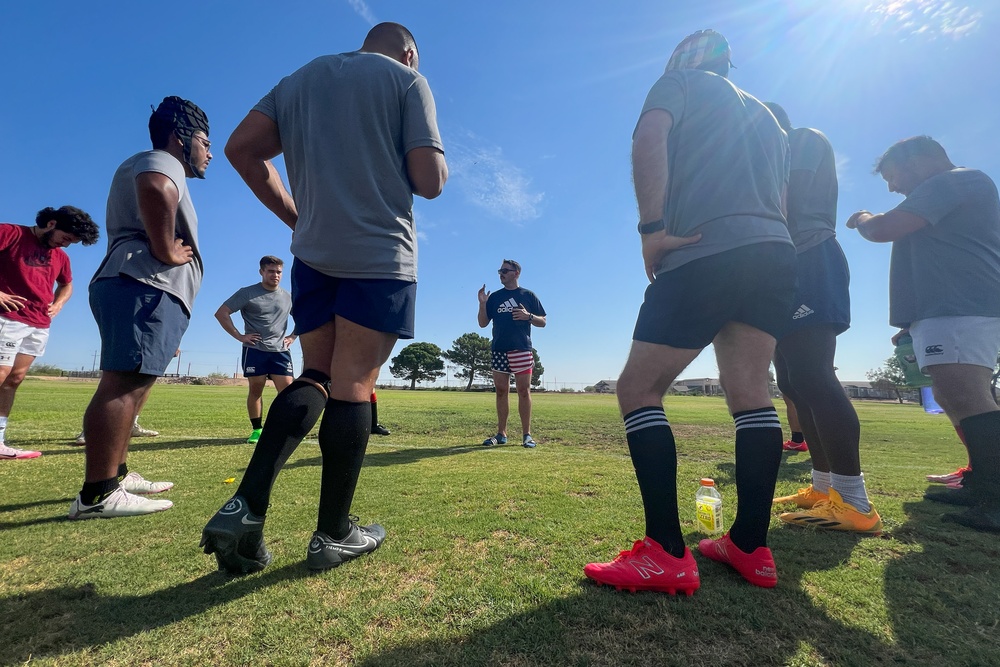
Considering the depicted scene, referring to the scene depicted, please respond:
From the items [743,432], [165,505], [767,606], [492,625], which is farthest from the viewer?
[165,505]

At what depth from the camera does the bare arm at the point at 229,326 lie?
5570 mm

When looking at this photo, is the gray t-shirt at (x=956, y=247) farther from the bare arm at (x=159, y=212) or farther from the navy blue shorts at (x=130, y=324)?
the navy blue shorts at (x=130, y=324)

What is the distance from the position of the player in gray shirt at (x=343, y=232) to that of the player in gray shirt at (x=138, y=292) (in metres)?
0.79

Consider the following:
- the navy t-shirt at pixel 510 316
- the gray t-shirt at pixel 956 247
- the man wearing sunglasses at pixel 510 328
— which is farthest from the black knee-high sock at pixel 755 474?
the navy t-shirt at pixel 510 316

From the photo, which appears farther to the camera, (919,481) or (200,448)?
(200,448)

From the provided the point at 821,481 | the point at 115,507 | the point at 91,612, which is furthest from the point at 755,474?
the point at 115,507

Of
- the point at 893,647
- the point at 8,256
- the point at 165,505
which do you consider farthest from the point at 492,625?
the point at 8,256

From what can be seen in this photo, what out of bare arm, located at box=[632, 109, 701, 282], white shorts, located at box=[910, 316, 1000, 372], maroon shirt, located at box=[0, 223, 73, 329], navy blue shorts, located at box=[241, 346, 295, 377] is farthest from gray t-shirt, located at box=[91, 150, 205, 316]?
white shorts, located at box=[910, 316, 1000, 372]

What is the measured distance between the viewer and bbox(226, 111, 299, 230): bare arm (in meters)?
1.93

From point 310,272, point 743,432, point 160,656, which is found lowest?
point 160,656

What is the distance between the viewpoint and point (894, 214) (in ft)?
9.07

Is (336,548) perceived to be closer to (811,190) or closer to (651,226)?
(651,226)

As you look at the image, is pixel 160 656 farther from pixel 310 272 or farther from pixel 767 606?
pixel 767 606

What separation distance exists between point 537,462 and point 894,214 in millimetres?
3082
